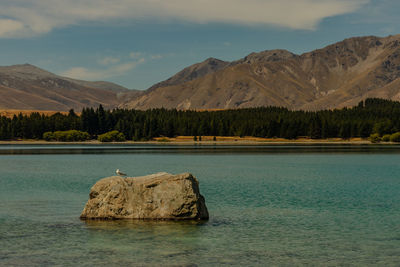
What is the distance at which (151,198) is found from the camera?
33344 millimetres

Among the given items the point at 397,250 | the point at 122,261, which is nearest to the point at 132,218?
the point at 122,261

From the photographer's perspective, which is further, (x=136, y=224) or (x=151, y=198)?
(x=151, y=198)

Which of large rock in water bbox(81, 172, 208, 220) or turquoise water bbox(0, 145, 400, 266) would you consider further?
large rock in water bbox(81, 172, 208, 220)

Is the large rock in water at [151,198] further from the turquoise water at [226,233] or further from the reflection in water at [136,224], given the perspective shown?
the turquoise water at [226,233]

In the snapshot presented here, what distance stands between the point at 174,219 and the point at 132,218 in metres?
2.88

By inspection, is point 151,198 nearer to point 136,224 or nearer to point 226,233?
point 136,224

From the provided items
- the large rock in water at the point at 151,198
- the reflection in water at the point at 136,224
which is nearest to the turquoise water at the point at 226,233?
→ the reflection in water at the point at 136,224

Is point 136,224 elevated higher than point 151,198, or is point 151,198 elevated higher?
point 151,198

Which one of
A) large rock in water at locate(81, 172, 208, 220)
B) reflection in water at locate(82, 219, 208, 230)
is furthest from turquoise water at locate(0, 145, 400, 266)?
large rock in water at locate(81, 172, 208, 220)

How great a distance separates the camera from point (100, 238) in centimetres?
2827

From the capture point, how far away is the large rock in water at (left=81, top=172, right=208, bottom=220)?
33.0m

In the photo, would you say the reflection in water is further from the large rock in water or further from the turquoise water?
the large rock in water

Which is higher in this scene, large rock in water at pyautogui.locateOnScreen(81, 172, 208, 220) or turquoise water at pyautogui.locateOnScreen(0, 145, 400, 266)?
large rock in water at pyautogui.locateOnScreen(81, 172, 208, 220)

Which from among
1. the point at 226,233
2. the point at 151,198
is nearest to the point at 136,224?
the point at 151,198
